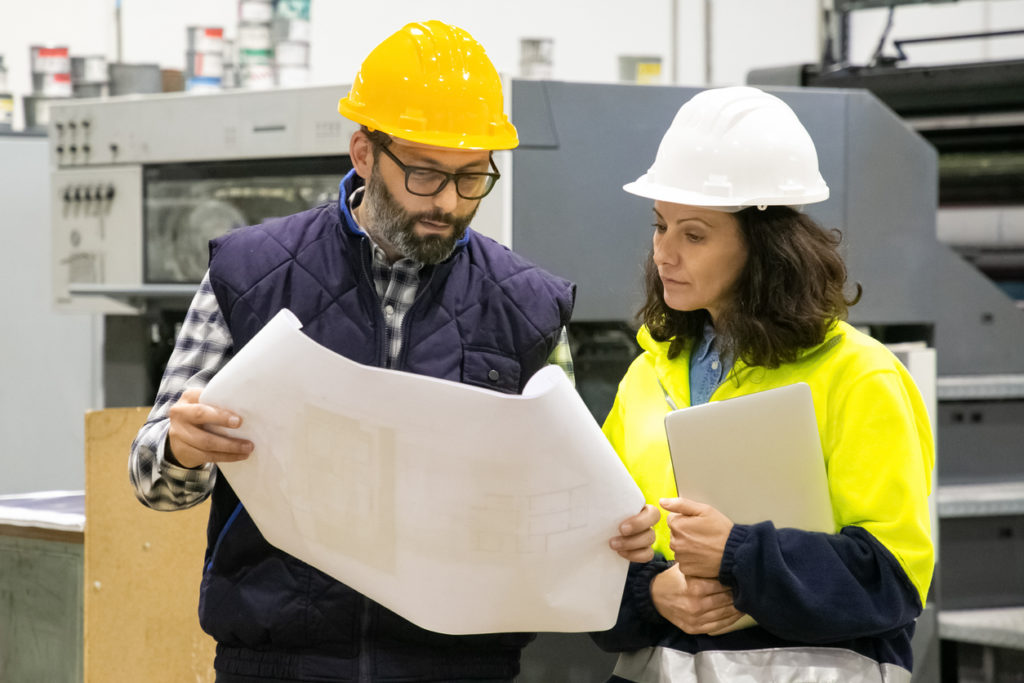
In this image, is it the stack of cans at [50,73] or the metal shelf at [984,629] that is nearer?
the metal shelf at [984,629]

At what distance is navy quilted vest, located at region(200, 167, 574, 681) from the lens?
1.09 meters

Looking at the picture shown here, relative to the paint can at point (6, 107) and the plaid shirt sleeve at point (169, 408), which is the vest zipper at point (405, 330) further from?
the paint can at point (6, 107)

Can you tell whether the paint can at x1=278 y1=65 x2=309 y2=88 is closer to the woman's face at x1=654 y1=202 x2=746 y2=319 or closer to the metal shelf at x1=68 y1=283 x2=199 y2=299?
the metal shelf at x1=68 y1=283 x2=199 y2=299

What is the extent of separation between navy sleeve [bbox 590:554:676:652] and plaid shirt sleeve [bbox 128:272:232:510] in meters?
0.47

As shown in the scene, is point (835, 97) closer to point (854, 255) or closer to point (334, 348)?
point (854, 255)

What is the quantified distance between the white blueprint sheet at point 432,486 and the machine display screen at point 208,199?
171 centimetres

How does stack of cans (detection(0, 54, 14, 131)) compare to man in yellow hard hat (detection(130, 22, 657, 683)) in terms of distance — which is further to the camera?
stack of cans (detection(0, 54, 14, 131))

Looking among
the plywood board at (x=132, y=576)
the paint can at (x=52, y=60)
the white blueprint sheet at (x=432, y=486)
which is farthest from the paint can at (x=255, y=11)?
the white blueprint sheet at (x=432, y=486)

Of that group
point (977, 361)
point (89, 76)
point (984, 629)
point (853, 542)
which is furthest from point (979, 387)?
point (89, 76)

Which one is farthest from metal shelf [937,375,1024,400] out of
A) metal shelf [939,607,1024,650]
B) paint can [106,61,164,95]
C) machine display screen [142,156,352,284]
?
paint can [106,61,164,95]

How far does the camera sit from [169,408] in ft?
3.73

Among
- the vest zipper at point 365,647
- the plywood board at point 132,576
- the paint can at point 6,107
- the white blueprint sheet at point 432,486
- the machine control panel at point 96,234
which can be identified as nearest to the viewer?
the white blueprint sheet at point 432,486

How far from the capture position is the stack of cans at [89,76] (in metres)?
3.50

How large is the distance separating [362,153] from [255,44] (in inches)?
84.1
